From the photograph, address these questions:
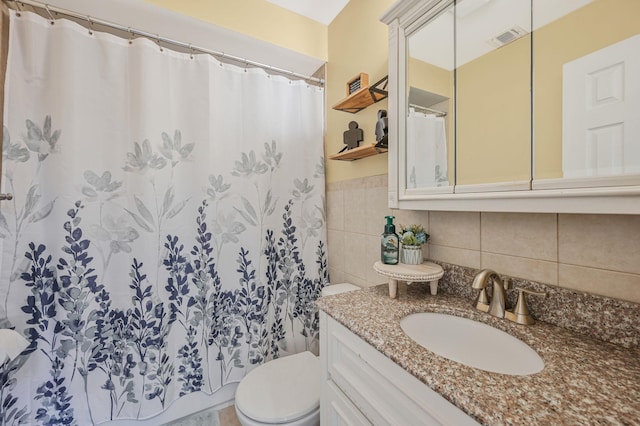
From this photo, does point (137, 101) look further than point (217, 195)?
No

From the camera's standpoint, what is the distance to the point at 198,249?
1369 millimetres

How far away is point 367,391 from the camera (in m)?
0.71

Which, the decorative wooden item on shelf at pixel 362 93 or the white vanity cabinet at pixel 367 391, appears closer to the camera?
the white vanity cabinet at pixel 367 391

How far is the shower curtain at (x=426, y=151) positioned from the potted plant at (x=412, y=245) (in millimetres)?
196

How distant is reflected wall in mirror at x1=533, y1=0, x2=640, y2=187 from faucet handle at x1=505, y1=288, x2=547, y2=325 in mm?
328

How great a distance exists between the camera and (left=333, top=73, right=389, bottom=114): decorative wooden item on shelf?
1229mm

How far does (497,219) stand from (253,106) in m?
1.37

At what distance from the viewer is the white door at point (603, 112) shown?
1.85 ft

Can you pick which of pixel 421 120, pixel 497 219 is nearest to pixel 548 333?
pixel 497 219

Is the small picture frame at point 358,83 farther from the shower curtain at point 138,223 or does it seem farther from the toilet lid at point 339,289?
the toilet lid at point 339,289

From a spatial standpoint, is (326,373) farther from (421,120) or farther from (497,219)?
(421,120)

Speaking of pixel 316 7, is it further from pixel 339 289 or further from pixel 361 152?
pixel 339 289

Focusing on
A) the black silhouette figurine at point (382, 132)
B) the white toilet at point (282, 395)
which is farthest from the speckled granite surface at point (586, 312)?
the white toilet at point (282, 395)

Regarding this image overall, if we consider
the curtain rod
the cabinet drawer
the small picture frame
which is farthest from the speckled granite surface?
the curtain rod
